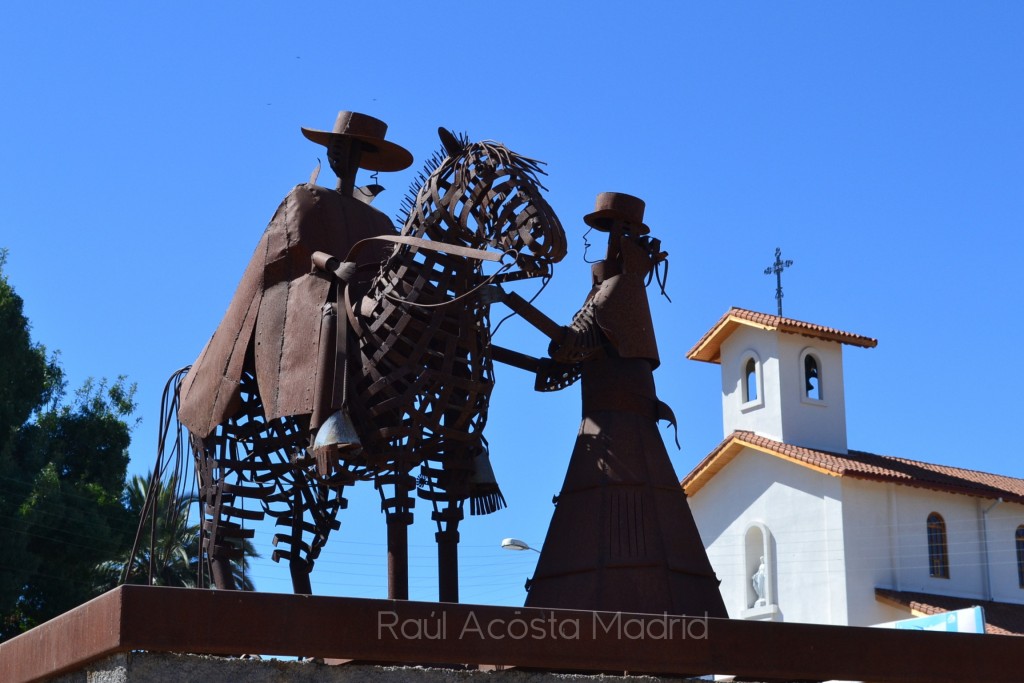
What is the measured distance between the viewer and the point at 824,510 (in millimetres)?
27766

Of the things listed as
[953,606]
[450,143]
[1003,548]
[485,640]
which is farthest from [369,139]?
[1003,548]

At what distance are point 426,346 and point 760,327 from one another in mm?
23823

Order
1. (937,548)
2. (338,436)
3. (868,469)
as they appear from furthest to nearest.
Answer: (937,548) → (868,469) → (338,436)

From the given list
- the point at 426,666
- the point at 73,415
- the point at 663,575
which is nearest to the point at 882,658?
the point at 663,575

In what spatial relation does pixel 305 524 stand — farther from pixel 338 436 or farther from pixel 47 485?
pixel 47 485

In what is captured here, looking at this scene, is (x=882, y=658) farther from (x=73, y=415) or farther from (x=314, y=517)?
(x=73, y=415)

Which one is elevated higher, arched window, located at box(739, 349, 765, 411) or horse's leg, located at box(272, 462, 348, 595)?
arched window, located at box(739, 349, 765, 411)

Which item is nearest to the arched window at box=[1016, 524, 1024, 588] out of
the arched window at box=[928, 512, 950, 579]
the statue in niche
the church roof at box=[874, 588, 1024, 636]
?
the church roof at box=[874, 588, 1024, 636]

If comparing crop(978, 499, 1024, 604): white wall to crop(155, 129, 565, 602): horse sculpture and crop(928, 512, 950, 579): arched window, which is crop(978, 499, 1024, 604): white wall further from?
crop(155, 129, 565, 602): horse sculpture

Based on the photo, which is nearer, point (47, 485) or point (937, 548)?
point (47, 485)

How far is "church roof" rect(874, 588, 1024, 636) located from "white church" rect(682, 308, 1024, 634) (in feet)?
0.15

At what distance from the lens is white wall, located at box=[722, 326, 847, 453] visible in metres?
30.2

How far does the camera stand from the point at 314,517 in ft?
27.1

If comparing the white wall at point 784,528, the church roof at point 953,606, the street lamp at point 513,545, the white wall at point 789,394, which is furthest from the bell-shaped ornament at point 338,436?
the white wall at point 789,394
